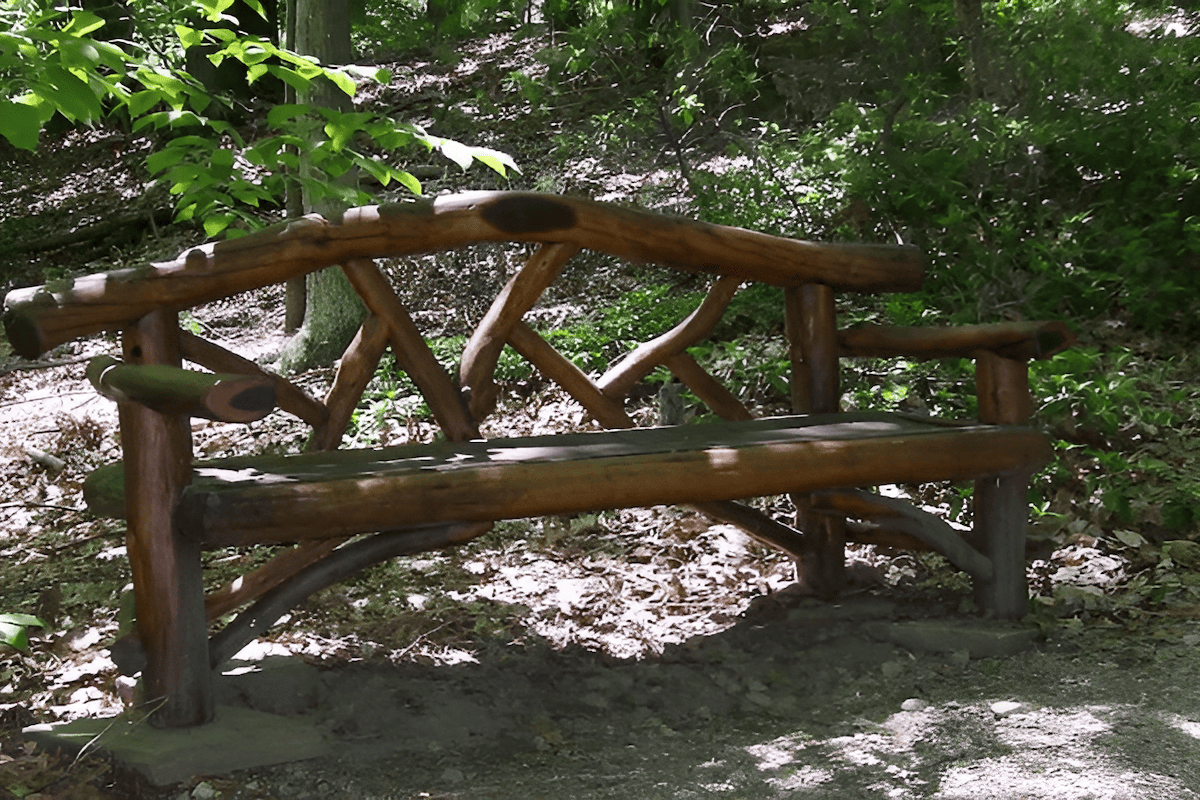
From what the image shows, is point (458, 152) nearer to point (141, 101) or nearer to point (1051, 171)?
point (141, 101)

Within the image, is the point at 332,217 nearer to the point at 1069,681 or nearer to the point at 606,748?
the point at 606,748

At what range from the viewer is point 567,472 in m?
2.42

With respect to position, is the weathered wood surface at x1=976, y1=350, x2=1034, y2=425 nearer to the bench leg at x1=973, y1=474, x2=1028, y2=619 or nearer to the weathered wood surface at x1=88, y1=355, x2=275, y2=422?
the bench leg at x1=973, y1=474, x2=1028, y2=619

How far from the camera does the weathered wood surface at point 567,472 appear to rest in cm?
224

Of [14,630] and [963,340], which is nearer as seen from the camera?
A: [14,630]

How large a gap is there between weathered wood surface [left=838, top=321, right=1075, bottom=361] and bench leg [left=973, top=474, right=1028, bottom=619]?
37 cm

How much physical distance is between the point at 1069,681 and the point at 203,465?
220 centimetres

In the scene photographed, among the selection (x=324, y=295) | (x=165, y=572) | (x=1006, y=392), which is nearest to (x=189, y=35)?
(x=165, y=572)

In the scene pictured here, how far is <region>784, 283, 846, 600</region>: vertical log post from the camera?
3.21 meters

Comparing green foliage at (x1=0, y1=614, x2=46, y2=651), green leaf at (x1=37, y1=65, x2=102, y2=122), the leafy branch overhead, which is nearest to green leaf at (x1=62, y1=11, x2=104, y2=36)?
the leafy branch overhead

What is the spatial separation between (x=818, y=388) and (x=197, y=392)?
6.32ft

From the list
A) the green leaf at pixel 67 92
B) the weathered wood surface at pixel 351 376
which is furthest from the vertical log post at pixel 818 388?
the green leaf at pixel 67 92

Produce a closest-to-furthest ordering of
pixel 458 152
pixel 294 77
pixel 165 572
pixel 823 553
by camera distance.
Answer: pixel 165 572
pixel 458 152
pixel 294 77
pixel 823 553

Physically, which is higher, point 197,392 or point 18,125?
point 18,125
